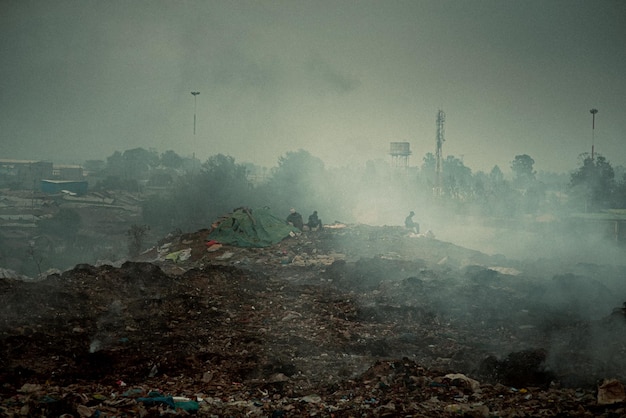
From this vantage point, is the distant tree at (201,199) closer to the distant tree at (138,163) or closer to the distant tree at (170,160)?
the distant tree at (138,163)

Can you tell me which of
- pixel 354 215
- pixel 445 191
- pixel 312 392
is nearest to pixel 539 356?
pixel 312 392

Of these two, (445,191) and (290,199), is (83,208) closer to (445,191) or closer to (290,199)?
(290,199)

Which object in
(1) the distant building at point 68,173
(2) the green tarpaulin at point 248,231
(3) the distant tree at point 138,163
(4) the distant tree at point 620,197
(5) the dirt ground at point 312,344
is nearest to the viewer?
(5) the dirt ground at point 312,344

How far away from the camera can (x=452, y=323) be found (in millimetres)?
8398

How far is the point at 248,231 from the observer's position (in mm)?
15594

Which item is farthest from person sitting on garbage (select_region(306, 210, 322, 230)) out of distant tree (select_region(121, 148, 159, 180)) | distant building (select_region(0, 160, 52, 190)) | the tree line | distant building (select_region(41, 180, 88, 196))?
distant tree (select_region(121, 148, 159, 180))

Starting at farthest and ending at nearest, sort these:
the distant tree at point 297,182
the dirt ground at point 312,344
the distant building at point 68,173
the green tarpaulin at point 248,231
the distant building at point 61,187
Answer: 1. the distant building at point 68,173
2. the distant tree at point 297,182
3. the distant building at point 61,187
4. the green tarpaulin at point 248,231
5. the dirt ground at point 312,344

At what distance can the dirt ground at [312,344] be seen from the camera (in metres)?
4.64

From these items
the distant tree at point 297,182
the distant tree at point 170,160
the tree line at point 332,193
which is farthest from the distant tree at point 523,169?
the distant tree at point 170,160

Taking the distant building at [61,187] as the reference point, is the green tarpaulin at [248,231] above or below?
below

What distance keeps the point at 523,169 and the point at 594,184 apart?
602 inches

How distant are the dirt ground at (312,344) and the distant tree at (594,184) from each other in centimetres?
1517

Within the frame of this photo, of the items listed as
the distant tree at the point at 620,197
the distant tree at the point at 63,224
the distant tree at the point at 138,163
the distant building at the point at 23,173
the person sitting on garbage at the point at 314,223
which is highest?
the distant tree at the point at 138,163

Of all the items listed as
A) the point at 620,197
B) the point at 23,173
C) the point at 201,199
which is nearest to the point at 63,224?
the point at 201,199
